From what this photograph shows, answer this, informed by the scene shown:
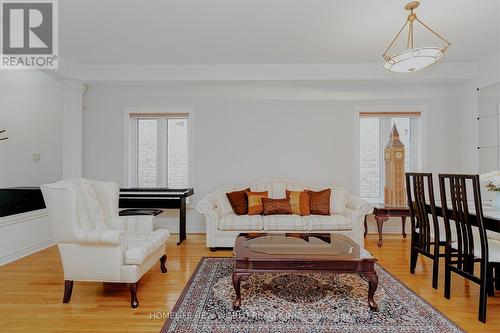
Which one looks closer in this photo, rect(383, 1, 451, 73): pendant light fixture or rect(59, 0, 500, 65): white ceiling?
rect(383, 1, 451, 73): pendant light fixture

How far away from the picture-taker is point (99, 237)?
7.64 ft

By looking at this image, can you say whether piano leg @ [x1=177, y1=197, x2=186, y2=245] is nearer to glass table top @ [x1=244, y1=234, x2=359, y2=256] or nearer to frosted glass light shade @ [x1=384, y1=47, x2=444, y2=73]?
glass table top @ [x1=244, y1=234, x2=359, y2=256]

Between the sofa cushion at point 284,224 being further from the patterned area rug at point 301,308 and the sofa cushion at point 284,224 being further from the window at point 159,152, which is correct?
the window at point 159,152

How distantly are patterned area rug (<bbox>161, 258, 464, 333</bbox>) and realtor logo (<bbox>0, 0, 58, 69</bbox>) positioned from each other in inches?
128

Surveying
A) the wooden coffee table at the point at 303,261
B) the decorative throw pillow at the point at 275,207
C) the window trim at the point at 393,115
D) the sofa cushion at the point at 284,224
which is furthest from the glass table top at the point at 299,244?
the window trim at the point at 393,115

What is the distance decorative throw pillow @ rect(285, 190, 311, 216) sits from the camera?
13.6ft

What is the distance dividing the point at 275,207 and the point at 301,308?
73.9 inches

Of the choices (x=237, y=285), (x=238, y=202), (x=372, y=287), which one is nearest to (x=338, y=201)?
(x=238, y=202)

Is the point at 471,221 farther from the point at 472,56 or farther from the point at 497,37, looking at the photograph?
the point at 472,56

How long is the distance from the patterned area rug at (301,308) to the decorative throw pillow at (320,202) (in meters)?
1.29

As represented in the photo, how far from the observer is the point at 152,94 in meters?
4.88

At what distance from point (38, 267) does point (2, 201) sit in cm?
169

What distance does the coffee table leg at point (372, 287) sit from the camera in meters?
2.22

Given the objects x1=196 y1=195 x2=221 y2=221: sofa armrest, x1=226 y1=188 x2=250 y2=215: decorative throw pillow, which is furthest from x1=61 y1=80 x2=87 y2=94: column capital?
x1=226 y1=188 x2=250 y2=215: decorative throw pillow
